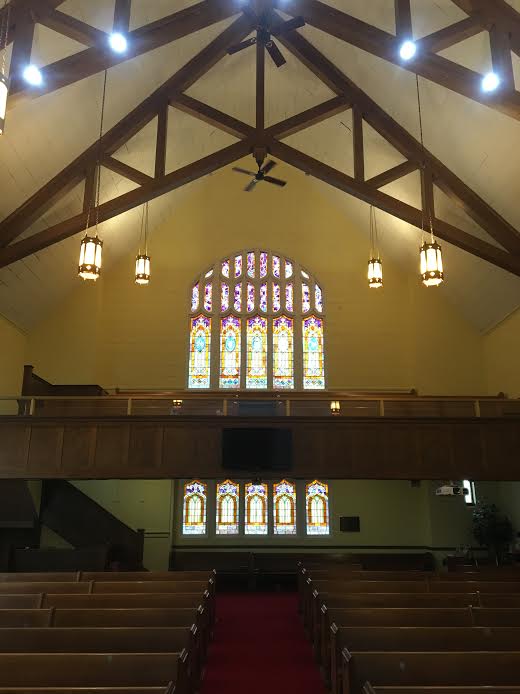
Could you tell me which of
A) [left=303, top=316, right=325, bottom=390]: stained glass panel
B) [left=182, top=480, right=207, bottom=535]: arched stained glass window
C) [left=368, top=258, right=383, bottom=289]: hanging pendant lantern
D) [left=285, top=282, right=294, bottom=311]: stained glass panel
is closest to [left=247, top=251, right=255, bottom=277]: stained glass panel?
[left=285, top=282, right=294, bottom=311]: stained glass panel

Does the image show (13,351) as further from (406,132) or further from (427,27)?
(427,27)

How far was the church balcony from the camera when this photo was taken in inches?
416

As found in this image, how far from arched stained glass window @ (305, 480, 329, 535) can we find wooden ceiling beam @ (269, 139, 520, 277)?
726 centimetres

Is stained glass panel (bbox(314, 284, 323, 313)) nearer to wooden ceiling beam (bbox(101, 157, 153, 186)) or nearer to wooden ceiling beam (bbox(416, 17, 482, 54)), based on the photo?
wooden ceiling beam (bbox(101, 157, 153, 186))

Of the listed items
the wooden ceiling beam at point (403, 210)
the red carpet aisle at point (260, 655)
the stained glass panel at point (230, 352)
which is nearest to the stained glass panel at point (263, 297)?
the stained glass panel at point (230, 352)

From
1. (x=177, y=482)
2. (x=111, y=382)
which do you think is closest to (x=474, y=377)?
(x=177, y=482)

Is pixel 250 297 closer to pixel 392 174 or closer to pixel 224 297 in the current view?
pixel 224 297

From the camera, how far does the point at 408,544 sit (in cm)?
1421

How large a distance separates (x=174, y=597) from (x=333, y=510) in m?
9.02

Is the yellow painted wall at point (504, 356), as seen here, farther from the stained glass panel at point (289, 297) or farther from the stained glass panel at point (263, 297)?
the stained glass panel at point (263, 297)

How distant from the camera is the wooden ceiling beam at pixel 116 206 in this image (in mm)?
10133

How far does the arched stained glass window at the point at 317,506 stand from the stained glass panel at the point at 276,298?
4.91 metres

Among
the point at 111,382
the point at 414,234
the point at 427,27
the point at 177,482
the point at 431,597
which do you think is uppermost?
the point at 427,27

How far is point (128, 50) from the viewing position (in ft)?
26.0
